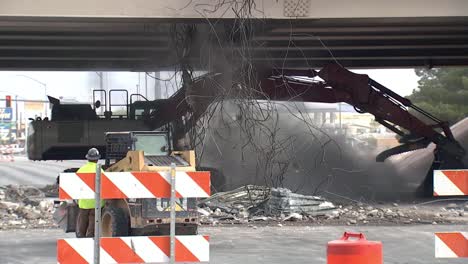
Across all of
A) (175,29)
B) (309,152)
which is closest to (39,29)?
(175,29)

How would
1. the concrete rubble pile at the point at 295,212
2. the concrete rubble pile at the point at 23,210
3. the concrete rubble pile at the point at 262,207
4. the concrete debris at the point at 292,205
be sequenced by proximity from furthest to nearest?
the concrete debris at the point at 292,205 < the concrete rubble pile at the point at 262,207 < the concrete rubble pile at the point at 295,212 < the concrete rubble pile at the point at 23,210

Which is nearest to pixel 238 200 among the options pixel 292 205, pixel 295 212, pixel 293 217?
pixel 292 205

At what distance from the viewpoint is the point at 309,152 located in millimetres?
32344

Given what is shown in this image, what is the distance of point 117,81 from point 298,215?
19.0m

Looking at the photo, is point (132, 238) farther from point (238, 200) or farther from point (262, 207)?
point (238, 200)

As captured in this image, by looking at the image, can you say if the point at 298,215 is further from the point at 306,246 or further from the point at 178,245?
the point at 178,245

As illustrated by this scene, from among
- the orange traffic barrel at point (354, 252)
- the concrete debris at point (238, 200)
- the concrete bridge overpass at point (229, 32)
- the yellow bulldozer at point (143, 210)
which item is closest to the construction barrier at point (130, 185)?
the orange traffic barrel at point (354, 252)

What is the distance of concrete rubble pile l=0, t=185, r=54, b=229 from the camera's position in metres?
19.4

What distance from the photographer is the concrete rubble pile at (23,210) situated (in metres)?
19.4

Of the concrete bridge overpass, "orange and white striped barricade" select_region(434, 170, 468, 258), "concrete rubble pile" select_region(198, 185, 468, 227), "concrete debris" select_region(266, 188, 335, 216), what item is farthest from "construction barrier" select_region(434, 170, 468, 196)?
"concrete debris" select_region(266, 188, 335, 216)

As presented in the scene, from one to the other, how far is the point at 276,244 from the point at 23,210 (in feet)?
28.7

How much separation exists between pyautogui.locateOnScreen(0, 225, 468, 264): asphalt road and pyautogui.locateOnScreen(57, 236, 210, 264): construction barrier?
4.77m

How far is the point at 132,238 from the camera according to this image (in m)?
7.84

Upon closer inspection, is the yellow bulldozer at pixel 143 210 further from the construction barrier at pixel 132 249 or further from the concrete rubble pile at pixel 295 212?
the concrete rubble pile at pixel 295 212
